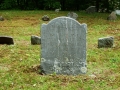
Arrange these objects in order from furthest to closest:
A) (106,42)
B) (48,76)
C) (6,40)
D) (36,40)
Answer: (36,40) < (6,40) < (106,42) < (48,76)

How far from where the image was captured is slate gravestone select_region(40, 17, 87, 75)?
309 inches

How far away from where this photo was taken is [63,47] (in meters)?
7.95

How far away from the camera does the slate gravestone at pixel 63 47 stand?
7.85 m

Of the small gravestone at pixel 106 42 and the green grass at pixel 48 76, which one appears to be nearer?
the green grass at pixel 48 76

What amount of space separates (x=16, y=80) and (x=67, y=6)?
23582 millimetres

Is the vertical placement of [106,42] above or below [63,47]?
below

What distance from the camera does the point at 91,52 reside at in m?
10.9

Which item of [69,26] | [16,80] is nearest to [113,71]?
[69,26]

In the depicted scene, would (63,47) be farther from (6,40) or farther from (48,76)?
(6,40)

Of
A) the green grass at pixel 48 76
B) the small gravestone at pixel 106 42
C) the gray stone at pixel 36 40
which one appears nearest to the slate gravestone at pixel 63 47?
the green grass at pixel 48 76

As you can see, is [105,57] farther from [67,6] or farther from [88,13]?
[67,6]

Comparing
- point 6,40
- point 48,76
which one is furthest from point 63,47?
point 6,40

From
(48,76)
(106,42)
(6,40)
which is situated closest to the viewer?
(48,76)

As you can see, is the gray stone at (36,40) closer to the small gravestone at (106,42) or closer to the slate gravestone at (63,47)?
the small gravestone at (106,42)
